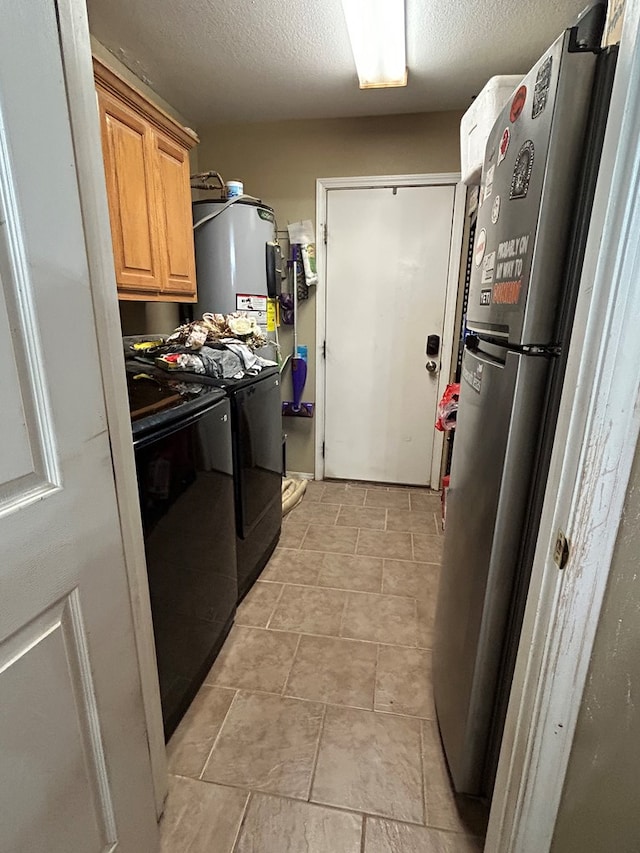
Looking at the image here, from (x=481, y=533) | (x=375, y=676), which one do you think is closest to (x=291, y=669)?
(x=375, y=676)

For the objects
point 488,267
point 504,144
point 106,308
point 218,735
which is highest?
point 504,144

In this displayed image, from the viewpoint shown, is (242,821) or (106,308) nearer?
(106,308)

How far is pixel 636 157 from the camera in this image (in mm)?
525

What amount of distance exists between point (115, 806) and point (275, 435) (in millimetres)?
1616

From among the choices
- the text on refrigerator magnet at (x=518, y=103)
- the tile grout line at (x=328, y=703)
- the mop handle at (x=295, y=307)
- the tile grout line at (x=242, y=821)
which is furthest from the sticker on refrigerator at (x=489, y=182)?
the mop handle at (x=295, y=307)

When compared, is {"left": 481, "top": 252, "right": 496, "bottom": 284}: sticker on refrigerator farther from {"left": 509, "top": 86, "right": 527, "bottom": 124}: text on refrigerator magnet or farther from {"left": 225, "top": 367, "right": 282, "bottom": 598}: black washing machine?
{"left": 225, "top": 367, "right": 282, "bottom": 598}: black washing machine

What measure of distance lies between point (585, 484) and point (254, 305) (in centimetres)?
225

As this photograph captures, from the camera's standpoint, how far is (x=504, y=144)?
0.97 m

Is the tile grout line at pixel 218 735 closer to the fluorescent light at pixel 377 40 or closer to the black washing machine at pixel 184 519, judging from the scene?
the black washing machine at pixel 184 519

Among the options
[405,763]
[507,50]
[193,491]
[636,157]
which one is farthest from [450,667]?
[507,50]

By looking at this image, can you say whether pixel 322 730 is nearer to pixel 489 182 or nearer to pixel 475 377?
pixel 475 377

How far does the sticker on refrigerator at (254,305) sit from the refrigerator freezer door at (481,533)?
165 centimetres

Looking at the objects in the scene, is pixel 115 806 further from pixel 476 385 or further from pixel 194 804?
pixel 476 385

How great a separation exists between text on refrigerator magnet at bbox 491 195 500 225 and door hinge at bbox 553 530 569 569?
742 mm
